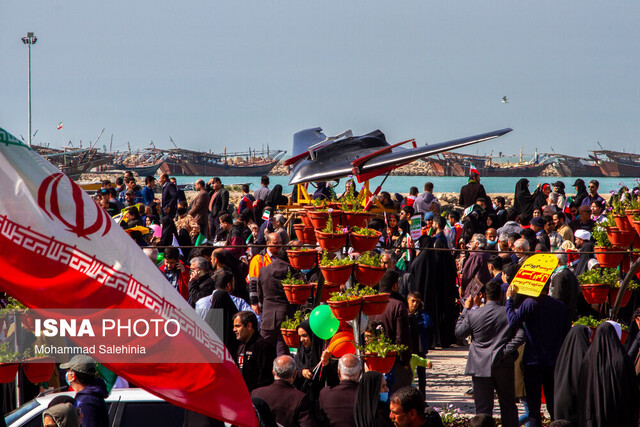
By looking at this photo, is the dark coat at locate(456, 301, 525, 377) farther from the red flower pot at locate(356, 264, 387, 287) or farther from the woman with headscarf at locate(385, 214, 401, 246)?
the woman with headscarf at locate(385, 214, 401, 246)

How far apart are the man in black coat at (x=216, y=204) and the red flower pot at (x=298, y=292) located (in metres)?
9.34

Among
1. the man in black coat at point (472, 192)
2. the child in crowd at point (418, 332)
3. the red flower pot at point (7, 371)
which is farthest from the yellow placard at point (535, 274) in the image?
the man in black coat at point (472, 192)

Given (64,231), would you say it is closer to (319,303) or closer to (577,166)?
(319,303)

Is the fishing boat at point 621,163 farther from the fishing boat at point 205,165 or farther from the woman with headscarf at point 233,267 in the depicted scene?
the woman with headscarf at point 233,267

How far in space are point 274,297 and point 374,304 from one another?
2.02 metres

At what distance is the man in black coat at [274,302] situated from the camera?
351 inches

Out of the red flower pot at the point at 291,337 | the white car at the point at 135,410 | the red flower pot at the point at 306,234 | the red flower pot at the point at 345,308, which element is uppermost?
the red flower pot at the point at 306,234

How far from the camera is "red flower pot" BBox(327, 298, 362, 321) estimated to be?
700 centimetres

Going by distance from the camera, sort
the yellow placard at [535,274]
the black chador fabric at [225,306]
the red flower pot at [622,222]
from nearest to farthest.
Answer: the yellow placard at [535,274], the red flower pot at [622,222], the black chador fabric at [225,306]

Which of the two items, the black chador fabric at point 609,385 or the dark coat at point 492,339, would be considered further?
the dark coat at point 492,339

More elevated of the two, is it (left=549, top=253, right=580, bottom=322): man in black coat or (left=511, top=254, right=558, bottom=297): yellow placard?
(left=511, top=254, right=558, bottom=297): yellow placard

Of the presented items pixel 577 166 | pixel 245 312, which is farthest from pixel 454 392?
pixel 577 166

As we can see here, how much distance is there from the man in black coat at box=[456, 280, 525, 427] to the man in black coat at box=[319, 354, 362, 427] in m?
1.99

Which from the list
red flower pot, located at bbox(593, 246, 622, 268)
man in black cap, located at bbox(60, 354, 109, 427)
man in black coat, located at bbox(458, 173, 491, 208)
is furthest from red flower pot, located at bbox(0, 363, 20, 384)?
man in black coat, located at bbox(458, 173, 491, 208)
